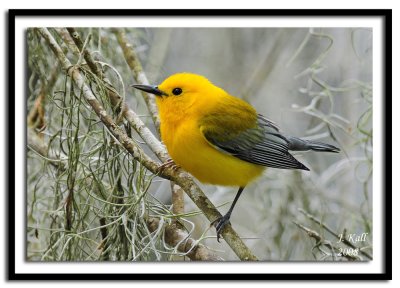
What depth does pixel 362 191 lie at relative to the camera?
3131mm

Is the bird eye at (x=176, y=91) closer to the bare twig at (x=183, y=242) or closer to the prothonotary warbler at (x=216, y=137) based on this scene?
the prothonotary warbler at (x=216, y=137)

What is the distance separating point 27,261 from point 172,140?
2.60 ft

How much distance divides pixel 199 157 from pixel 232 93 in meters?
0.74

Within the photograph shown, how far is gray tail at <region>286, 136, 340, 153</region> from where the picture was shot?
10.2 ft

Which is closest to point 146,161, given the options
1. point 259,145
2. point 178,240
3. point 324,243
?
point 178,240

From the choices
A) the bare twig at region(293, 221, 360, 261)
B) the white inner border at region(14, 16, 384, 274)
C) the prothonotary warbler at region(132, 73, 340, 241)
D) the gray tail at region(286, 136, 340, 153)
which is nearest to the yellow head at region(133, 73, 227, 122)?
the prothonotary warbler at region(132, 73, 340, 241)

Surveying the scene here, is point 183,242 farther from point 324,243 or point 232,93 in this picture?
point 232,93

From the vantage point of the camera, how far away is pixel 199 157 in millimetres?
2895

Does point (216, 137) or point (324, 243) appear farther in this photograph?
point (324, 243)

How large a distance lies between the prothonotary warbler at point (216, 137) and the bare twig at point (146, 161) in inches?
2.6

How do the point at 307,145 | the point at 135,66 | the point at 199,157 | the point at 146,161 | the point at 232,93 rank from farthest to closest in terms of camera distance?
the point at 232,93, the point at 135,66, the point at 307,145, the point at 146,161, the point at 199,157

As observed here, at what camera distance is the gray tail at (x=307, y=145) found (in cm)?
310

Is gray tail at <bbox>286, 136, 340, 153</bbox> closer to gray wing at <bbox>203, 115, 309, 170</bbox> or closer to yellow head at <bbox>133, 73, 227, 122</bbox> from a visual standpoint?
gray wing at <bbox>203, 115, 309, 170</bbox>
